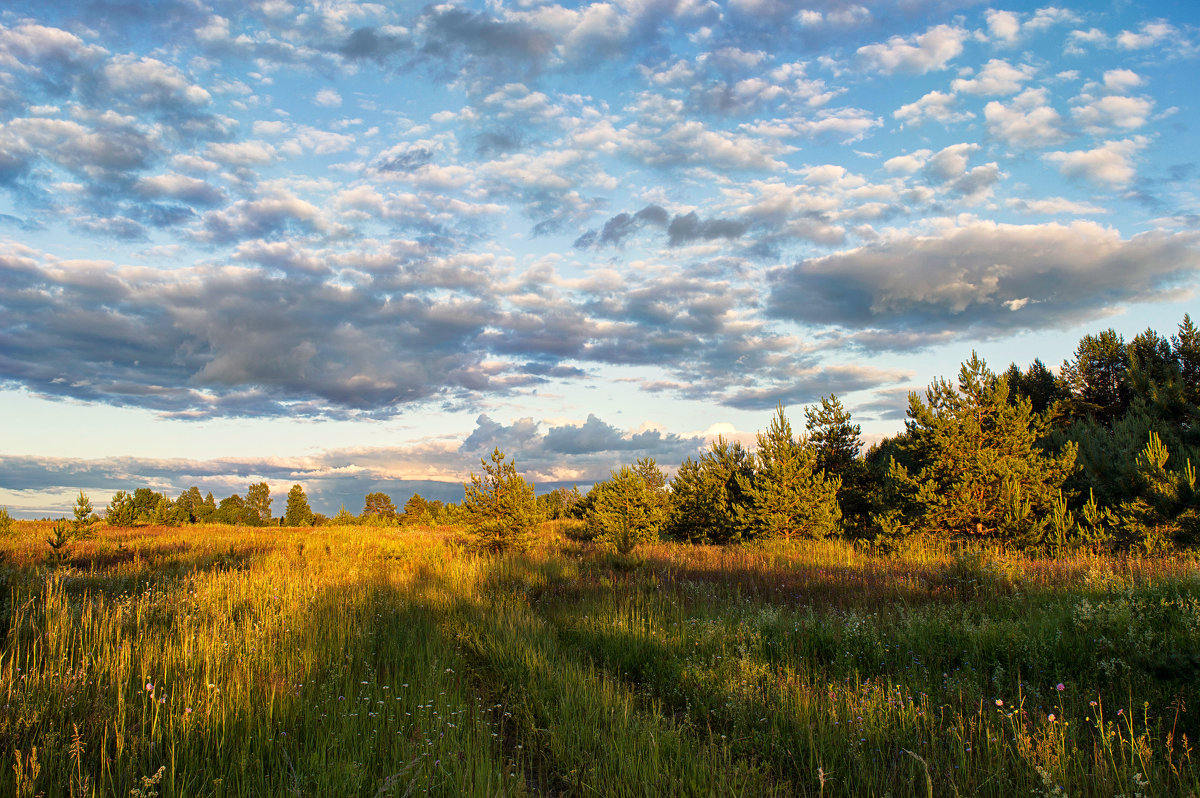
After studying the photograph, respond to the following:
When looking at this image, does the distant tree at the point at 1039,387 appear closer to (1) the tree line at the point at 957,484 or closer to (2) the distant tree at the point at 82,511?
(1) the tree line at the point at 957,484

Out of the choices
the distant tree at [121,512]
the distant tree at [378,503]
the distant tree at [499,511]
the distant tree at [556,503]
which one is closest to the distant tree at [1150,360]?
the distant tree at [499,511]

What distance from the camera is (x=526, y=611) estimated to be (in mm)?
8430

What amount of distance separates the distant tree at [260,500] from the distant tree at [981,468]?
74434 mm

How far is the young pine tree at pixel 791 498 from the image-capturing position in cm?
1922

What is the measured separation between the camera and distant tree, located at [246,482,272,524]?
7094 centimetres

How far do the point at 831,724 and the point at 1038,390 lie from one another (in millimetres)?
36221

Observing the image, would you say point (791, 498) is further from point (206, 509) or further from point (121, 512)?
point (206, 509)

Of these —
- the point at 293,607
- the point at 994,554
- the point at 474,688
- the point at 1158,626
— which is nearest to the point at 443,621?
the point at 293,607

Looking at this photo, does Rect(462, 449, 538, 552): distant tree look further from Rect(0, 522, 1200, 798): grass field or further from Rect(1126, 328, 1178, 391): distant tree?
Rect(1126, 328, 1178, 391): distant tree

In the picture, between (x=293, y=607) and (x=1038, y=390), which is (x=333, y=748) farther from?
(x=1038, y=390)

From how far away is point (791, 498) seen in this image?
63.2 ft

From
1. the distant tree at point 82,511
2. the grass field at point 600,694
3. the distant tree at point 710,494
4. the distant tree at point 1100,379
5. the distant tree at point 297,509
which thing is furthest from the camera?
the distant tree at point 297,509

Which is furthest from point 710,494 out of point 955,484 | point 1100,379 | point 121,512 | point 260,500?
point 260,500

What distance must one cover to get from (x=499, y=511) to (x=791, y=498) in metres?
10.0
